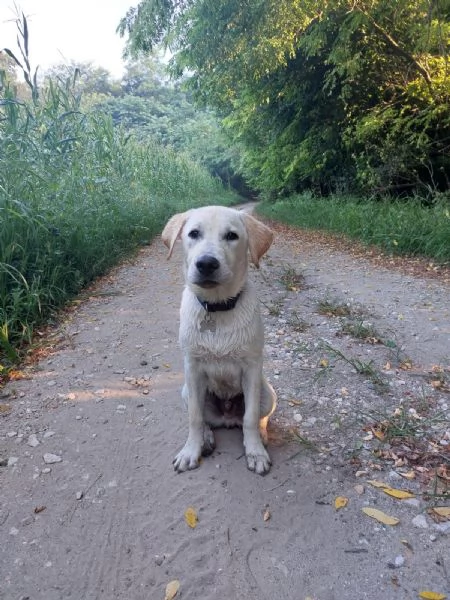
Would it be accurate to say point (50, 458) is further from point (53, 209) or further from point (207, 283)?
point (53, 209)

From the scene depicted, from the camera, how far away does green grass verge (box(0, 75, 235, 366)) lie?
3.53m

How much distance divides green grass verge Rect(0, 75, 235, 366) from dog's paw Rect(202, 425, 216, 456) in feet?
5.61

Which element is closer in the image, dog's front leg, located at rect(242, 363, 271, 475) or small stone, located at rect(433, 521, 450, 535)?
small stone, located at rect(433, 521, 450, 535)

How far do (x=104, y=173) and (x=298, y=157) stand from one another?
5848 millimetres

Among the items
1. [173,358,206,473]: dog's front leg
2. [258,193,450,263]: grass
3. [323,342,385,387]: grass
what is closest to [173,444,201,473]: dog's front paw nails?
[173,358,206,473]: dog's front leg

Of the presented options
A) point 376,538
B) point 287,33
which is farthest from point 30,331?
point 287,33

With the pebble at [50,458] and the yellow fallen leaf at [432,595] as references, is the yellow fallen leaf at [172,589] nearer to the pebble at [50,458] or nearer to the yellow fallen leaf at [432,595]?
the yellow fallen leaf at [432,595]

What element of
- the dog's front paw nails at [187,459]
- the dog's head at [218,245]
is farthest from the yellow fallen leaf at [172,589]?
the dog's head at [218,245]

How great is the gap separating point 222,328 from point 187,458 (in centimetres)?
71

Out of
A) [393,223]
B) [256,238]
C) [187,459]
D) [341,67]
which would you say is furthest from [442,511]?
[341,67]

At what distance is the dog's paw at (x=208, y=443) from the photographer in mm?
2178

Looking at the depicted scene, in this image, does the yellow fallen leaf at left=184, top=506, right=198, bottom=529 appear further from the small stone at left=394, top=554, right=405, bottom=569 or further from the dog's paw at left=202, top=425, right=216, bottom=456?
the small stone at left=394, top=554, right=405, bottom=569

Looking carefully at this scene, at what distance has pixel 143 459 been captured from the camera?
7.14ft

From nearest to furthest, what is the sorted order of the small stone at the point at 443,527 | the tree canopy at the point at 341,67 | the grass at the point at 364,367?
the small stone at the point at 443,527
the grass at the point at 364,367
the tree canopy at the point at 341,67
